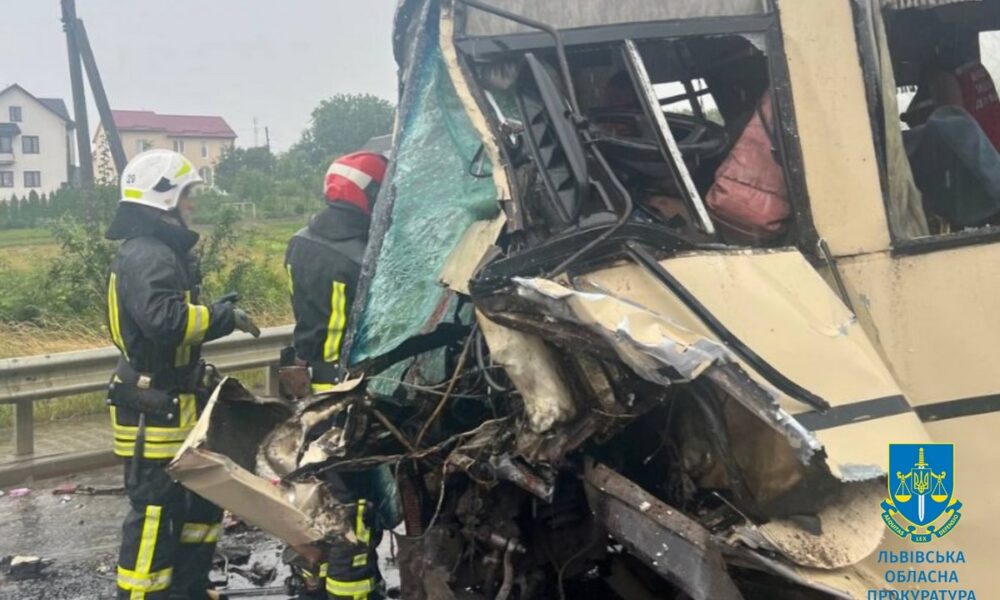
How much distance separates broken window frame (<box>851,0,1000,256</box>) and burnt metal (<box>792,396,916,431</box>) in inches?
20.7

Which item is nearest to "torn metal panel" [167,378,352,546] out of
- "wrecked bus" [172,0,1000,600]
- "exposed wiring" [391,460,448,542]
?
"wrecked bus" [172,0,1000,600]

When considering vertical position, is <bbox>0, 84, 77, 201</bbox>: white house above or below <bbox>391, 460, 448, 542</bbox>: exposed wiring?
above

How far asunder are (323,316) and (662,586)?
6.38ft

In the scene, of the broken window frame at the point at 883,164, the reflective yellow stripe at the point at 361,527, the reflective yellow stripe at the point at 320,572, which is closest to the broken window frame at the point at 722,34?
the broken window frame at the point at 883,164

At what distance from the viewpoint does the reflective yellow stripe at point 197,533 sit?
13.9ft

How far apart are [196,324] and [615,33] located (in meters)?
2.12

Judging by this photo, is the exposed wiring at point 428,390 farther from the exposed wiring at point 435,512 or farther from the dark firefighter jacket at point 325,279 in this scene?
the dark firefighter jacket at point 325,279

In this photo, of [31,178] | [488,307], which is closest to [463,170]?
[488,307]

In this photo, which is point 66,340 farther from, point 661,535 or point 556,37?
point 661,535

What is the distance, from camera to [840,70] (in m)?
2.80

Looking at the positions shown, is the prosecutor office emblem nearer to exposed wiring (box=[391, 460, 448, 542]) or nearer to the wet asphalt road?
exposed wiring (box=[391, 460, 448, 542])

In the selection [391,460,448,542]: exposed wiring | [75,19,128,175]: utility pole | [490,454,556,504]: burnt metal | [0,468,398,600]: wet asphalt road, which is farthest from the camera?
[75,19,128,175]: utility pole

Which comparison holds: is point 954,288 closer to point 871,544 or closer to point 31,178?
point 871,544

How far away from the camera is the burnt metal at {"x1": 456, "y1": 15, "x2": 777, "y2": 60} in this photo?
2820 mm
